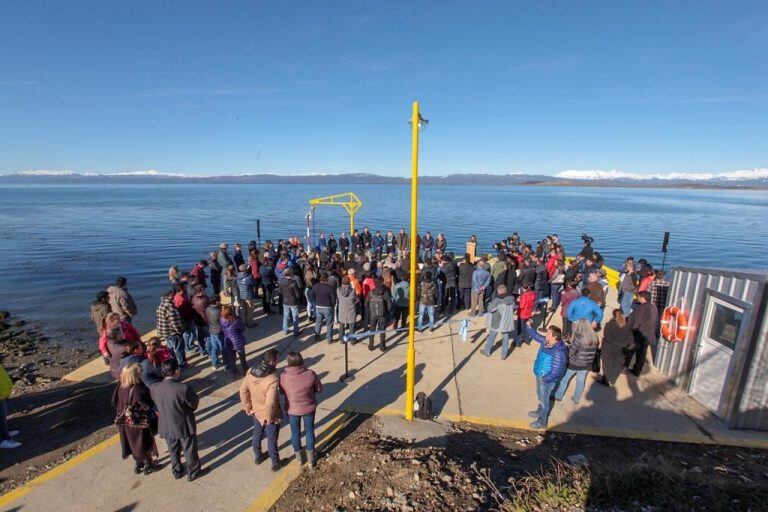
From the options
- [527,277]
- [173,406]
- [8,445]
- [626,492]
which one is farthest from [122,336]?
[527,277]

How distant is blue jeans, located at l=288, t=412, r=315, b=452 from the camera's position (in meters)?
4.83

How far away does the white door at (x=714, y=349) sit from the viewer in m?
6.18

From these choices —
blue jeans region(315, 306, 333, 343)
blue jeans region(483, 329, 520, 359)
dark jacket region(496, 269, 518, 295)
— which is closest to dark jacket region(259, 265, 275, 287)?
blue jeans region(315, 306, 333, 343)

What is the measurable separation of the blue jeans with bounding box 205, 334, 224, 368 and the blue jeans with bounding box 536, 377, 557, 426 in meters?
5.75

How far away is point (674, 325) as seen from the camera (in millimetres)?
7273

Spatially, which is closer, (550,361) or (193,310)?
(550,361)

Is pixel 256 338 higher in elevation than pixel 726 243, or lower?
higher

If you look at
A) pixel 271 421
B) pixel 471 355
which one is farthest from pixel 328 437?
pixel 471 355

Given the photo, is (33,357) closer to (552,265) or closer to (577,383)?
(577,383)

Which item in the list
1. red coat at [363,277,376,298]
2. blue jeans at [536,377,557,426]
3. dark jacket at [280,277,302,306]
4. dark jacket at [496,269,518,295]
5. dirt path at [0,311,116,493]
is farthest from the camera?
dark jacket at [496,269,518,295]

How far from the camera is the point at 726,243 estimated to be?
44.0 metres

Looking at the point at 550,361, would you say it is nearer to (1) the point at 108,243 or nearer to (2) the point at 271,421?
(2) the point at 271,421

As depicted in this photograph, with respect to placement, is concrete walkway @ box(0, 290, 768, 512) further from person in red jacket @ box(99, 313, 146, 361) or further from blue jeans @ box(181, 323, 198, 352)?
person in red jacket @ box(99, 313, 146, 361)

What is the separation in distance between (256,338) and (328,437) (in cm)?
451
